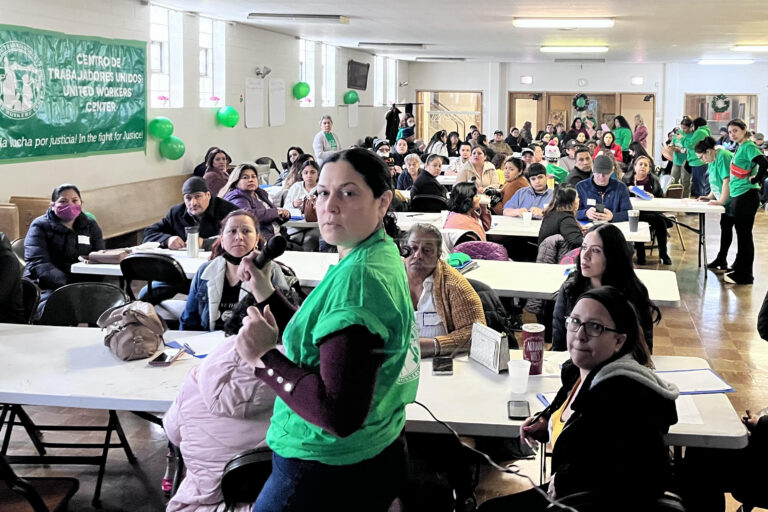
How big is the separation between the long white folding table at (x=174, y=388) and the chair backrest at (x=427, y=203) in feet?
16.1

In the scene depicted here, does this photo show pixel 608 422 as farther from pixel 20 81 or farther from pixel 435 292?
pixel 20 81

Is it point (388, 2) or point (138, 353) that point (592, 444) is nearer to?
point (138, 353)

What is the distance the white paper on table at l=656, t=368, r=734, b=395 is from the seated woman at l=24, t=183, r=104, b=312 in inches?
161

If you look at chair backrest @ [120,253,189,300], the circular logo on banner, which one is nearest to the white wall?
the circular logo on banner

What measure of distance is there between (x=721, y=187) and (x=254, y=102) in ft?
23.9

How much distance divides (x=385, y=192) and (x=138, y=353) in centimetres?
197

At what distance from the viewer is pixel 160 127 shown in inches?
403

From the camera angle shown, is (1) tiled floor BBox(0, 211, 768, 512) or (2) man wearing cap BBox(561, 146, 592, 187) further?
(2) man wearing cap BBox(561, 146, 592, 187)

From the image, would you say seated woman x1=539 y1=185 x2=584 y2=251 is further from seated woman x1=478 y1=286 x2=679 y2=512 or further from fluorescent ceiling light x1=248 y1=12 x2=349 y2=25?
fluorescent ceiling light x1=248 y1=12 x2=349 y2=25

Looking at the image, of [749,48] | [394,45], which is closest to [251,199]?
[394,45]

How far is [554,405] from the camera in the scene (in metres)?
2.86

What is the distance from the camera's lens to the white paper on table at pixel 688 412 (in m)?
2.81

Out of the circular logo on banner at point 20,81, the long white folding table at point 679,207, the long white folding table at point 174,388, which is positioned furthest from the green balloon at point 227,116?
the long white folding table at point 174,388

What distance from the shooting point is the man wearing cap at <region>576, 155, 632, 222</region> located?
24.9 feet
